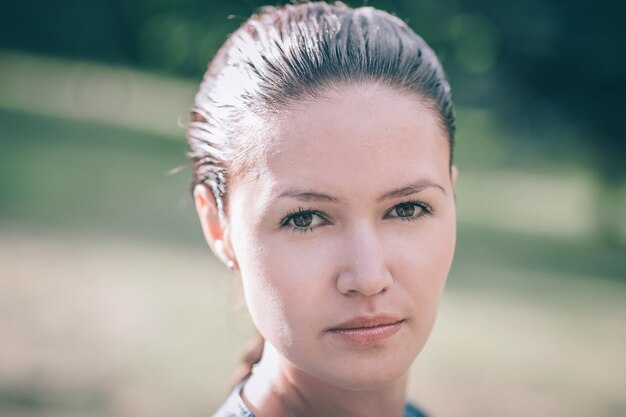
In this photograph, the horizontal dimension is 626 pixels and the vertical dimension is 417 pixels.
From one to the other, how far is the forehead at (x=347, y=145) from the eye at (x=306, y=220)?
0.06 metres

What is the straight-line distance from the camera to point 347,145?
1696 mm

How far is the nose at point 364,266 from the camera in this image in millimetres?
1647

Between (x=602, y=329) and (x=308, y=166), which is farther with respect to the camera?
(x=602, y=329)

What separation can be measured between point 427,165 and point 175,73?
16332mm

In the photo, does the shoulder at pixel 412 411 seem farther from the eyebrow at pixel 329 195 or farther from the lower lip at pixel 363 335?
the eyebrow at pixel 329 195

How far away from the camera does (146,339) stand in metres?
6.01

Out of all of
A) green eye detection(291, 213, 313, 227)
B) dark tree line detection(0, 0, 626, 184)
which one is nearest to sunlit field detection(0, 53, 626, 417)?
green eye detection(291, 213, 313, 227)

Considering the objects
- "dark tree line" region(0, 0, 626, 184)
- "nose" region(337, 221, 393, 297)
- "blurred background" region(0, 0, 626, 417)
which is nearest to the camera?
"nose" region(337, 221, 393, 297)

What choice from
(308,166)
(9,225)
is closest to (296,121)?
(308,166)

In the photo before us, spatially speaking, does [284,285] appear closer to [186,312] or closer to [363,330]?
[363,330]

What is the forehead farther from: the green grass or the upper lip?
the green grass

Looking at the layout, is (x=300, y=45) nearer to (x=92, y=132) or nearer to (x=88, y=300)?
(x=88, y=300)

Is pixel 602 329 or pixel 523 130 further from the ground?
pixel 523 130

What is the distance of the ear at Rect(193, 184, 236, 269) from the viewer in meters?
1.96
